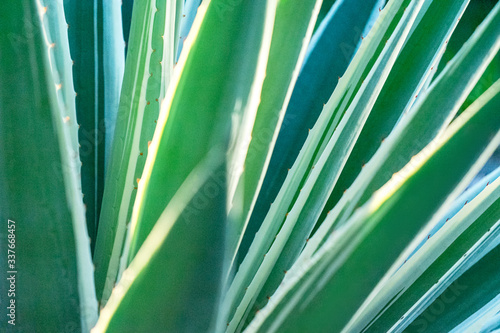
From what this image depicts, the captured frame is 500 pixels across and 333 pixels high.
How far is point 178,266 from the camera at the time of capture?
215 mm

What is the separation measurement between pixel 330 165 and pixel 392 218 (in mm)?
156

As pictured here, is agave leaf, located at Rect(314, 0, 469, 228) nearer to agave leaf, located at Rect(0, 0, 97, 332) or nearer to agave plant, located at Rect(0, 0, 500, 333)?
agave plant, located at Rect(0, 0, 500, 333)

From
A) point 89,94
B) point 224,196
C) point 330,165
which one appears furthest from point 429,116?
point 89,94

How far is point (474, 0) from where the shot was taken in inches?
27.3

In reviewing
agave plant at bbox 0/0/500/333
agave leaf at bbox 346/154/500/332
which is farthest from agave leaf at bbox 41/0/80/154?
agave leaf at bbox 346/154/500/332

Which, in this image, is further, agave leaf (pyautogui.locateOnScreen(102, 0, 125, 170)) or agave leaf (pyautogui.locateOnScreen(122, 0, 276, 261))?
agave leaf (pyautogui.locateOnScreen(102, 0, 125, 170))

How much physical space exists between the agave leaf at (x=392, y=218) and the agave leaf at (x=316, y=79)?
195 millimetres

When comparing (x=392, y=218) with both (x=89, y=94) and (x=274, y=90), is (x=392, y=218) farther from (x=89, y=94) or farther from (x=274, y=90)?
(x=89, y=94)

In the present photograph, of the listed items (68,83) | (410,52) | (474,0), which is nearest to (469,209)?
(410,52)

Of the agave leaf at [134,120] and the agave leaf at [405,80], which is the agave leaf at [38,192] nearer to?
the agave leaf at [134,120]

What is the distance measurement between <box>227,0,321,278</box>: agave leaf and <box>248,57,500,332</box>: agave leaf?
2.1 inches

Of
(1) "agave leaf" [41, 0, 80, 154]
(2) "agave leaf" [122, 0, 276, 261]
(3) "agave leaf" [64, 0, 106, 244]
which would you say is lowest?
(3) "agave leaf" [64, 0, 106, 244]

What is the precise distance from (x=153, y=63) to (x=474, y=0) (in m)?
0.56

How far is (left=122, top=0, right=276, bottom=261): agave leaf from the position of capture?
205mm
